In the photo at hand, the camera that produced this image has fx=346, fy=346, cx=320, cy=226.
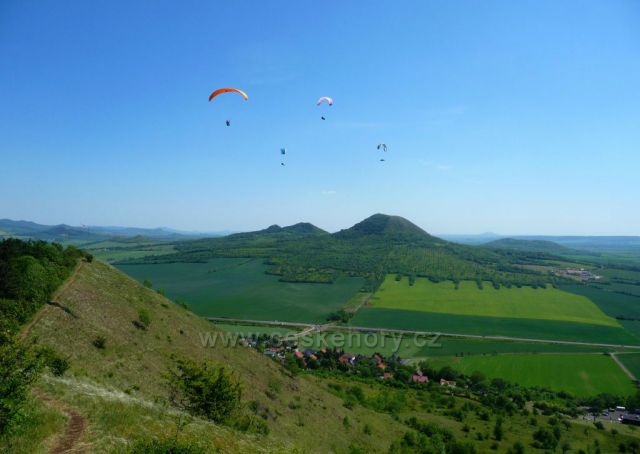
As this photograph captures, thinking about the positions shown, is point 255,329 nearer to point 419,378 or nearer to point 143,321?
point 419,378

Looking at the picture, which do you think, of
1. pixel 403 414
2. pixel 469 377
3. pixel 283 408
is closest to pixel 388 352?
pixel 469 377

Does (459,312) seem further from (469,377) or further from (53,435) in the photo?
(53,435)

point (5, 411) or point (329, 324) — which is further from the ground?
point (5, 411)

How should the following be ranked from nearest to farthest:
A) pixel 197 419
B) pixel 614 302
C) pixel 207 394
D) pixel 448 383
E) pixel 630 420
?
1. pixel 197 419
2. pixel 207 394
3. pixel 630 420
4. pixel 448 383
5. pixel 614 302

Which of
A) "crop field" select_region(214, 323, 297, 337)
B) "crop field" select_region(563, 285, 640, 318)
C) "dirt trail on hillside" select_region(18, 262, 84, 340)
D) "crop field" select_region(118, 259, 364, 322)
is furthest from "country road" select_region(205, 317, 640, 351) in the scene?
"dirt trail on hillside" select_region(18, 262, 84, 340)

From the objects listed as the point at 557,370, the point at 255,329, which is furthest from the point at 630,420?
the point at 255,329

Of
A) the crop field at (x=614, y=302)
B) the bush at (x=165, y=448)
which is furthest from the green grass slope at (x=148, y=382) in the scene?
the crop field at (x=614, y=302)

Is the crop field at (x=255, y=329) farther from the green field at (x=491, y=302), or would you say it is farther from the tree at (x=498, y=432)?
the tree at (x=498, y=432)
